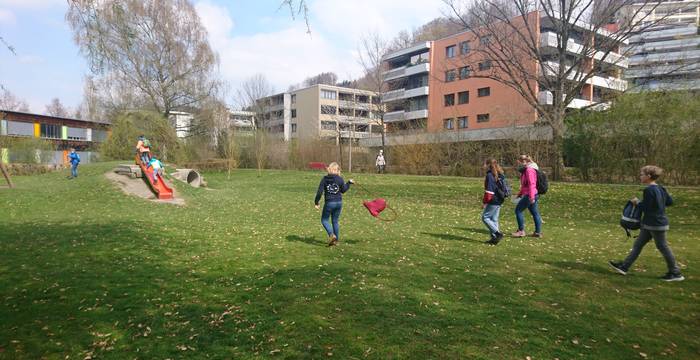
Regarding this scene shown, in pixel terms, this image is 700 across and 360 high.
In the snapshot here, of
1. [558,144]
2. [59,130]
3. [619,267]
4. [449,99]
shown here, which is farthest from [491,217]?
[59,130]

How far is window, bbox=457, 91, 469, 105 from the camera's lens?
165ft

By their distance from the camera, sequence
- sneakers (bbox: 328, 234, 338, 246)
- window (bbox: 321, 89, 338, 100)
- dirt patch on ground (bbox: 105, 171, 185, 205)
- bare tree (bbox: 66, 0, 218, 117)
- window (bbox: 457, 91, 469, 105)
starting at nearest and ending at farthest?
sneakers (bbox: 328, 234, 338, 246)
dirt patch on ground (bbox: 105, 171, 185, 205)
bare tree (bbox: 66, 0, 218, 117)
window (bbox: 457, 91, 469, 105)
window (bbox: 321, 89, 338, 100)

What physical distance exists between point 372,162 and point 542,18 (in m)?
21.6

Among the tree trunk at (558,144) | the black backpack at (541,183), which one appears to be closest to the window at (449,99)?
the tree trunk at (558,144)

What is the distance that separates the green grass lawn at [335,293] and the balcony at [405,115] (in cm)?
4705

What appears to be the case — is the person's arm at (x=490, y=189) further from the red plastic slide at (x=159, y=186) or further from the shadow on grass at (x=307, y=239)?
the red plastic slide at (x=159, y=186)

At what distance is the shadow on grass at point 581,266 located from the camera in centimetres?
659

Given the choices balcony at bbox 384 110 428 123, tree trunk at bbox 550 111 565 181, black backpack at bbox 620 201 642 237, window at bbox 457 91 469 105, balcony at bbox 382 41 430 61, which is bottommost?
black backpack at bbox 620 201 642 237

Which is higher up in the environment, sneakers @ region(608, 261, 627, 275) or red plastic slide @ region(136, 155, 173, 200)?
red plastic slide @ region(136, 155, 173, 200)

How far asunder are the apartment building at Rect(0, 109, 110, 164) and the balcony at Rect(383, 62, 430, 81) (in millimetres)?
39221

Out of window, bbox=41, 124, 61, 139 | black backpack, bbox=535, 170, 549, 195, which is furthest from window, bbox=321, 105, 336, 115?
black backpack, bbox=535, 170, 549, 195

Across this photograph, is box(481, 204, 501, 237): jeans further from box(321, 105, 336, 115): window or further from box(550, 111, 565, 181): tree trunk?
box(321, 105, 336, 115): window

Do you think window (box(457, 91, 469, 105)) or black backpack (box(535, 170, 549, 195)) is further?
window (box(457, 91, 469, 105))

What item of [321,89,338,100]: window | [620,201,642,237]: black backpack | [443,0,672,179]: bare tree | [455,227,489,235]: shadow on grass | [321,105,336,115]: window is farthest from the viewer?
[321,89,338,100]: window
